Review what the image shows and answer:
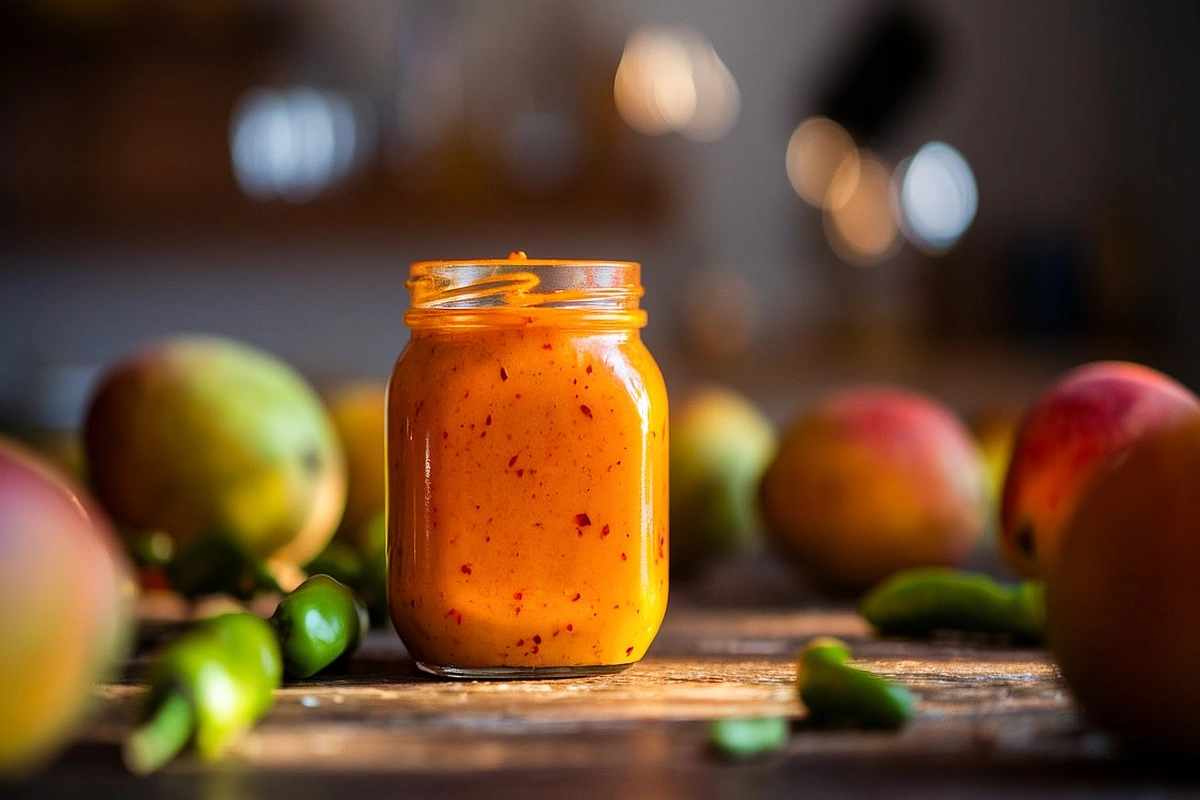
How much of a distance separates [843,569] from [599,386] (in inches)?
16.9

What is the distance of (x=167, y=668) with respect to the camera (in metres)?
0.52

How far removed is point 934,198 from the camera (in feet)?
10.3

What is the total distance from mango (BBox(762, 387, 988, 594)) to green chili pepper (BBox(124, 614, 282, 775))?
0.54 metres

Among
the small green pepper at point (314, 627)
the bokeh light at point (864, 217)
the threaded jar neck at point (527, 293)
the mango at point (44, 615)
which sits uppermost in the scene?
the bokeh light at point (864, 217)

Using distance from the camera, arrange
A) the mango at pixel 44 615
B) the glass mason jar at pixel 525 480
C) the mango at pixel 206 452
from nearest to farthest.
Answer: the mango at pixel 44 615
the glass mason jar at pixel 525 480
the mango at pixel 206 452

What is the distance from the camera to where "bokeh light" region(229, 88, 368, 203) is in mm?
2930

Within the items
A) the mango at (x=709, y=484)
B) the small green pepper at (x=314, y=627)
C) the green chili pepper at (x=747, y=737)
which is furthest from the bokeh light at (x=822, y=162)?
the green chili pepper at (x=747, y=737)

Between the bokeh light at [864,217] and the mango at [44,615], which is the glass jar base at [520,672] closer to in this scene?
the mango at [44,615]

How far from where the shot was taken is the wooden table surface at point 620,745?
1.55 feet

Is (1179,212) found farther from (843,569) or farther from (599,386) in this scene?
(599,386)

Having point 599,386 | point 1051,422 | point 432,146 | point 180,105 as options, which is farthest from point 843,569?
point 180,105

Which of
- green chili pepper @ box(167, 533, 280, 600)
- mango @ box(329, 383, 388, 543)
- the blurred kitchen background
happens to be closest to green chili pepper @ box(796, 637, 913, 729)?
green chili pepper @ box(167, 533, 280, 600)

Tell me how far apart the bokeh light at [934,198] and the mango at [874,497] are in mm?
2186

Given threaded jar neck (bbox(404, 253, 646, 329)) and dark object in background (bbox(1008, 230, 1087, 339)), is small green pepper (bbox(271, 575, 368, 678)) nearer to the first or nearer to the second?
threaded jar neck (bbox(404, 253, 646, 329))
